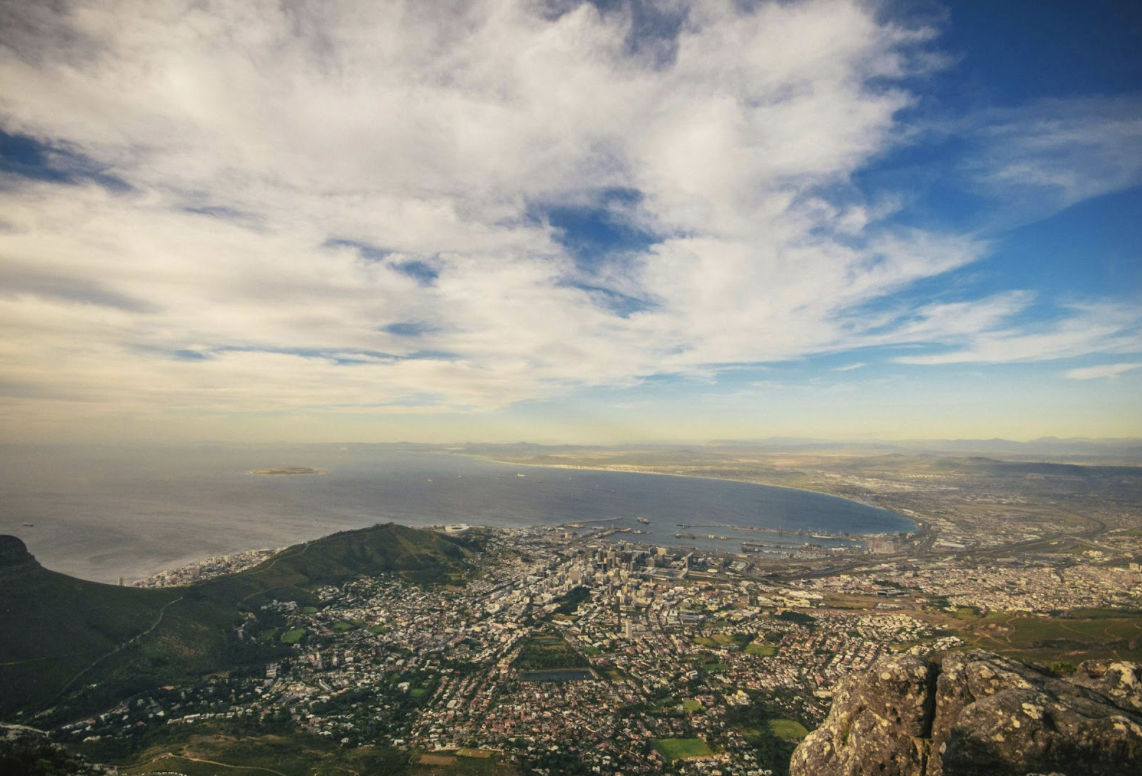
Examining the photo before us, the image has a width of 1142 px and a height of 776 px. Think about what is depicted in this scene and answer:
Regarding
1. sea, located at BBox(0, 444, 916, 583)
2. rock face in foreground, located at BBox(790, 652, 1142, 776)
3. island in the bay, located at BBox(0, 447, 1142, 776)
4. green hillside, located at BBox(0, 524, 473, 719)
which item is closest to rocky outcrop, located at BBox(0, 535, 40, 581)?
green hillside, located at BBox(0, 524, 473, 719)

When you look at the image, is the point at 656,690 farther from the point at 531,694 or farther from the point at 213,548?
the point at 213,548

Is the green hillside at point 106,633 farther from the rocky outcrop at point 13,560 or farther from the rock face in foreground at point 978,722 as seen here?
the rock face in foreground at point 978,722

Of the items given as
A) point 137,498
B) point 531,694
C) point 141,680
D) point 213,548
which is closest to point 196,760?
point 141,680

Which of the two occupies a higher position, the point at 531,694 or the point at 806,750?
the point at 806,750

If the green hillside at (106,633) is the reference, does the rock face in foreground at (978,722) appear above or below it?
above

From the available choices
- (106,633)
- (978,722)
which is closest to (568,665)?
(106,633)

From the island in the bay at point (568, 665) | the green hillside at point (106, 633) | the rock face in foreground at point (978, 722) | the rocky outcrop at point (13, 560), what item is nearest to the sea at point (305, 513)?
the rocky outcrop at point (13, 560)

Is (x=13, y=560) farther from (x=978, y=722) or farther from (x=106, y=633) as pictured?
(x=978, y=722)
